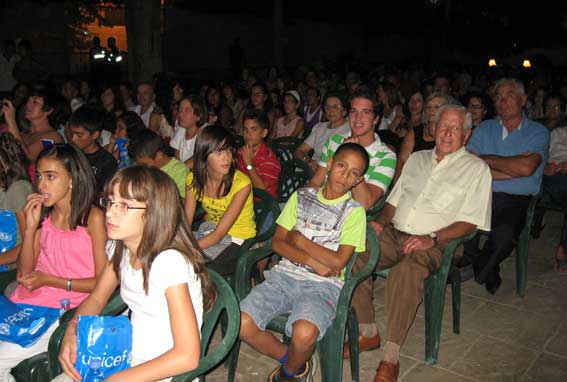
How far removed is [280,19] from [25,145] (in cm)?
1499

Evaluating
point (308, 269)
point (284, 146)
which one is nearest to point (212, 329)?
point (308, 269)

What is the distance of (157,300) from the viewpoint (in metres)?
2.15

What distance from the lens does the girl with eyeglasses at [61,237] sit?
2.72 metres

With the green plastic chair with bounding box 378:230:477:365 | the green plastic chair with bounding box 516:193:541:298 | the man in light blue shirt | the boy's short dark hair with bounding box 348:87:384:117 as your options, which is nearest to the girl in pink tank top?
the green plastic chair with bounding box 378:230:477:365

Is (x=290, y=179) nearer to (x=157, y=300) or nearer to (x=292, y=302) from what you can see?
(x=292, y=302)

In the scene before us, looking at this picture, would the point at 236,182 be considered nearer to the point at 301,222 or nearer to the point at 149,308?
the point at 301,222

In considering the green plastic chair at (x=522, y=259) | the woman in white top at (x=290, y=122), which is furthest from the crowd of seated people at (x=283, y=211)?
the woman in white top at (x=290, y=122)

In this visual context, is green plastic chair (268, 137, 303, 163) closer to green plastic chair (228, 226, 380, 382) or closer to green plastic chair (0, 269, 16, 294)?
green plastic chair (228, 226, 380, 382)

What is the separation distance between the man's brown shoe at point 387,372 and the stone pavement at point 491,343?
161 millimetres

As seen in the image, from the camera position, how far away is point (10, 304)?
265cm

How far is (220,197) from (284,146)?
7.17 ft

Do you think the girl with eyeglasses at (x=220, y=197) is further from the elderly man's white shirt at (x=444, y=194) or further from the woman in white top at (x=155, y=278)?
the woman in white top at (x=155, y=278)

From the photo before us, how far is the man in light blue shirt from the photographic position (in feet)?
13.5

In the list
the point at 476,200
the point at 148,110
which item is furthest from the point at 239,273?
the point at 148,110
